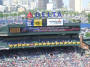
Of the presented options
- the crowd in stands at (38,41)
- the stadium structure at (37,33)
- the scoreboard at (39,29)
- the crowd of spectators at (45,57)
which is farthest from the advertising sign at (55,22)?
the crowd of spectators at (45,57)

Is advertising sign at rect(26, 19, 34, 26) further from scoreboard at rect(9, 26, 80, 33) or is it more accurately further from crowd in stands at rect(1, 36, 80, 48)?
crowd in stands at rect(1, 36, 80, 48)

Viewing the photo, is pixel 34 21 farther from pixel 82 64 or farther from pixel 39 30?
pixel 82 64

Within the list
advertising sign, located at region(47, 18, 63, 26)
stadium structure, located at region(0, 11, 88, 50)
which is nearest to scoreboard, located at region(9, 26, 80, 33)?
stadium structure, located at region(0, 11, 88, 50)

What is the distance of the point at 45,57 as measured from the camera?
33.7 m

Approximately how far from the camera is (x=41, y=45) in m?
34.0

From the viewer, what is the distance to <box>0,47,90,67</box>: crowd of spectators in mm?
30750

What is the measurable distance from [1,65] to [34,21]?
9061 mm

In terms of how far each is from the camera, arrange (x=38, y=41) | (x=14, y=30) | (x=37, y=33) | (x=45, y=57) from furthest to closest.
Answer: (x=38, y=41) < (x=37, y=33) < (x=45, y=57) < (x=14, y=30)

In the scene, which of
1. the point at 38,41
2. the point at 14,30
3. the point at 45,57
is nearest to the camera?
the point at 14,30

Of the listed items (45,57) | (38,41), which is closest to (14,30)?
(38,41)

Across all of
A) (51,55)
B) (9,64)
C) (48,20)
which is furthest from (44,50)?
(9,64)

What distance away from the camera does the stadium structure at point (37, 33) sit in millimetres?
33094

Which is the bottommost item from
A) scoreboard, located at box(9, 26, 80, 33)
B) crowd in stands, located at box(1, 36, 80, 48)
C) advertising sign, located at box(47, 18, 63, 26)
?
crowd in stands, located at box(1, 36, 80, 48)

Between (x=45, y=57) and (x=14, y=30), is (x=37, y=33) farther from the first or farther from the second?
Result: (x=45, y=57)
